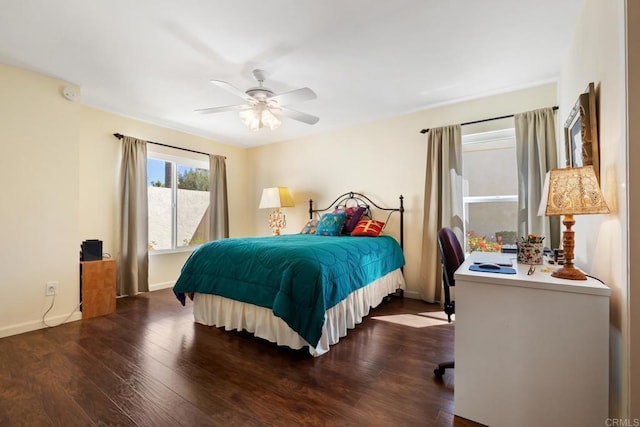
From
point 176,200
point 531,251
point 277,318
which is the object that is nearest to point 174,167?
point 176,200

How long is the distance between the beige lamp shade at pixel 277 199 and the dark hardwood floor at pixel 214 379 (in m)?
2.26

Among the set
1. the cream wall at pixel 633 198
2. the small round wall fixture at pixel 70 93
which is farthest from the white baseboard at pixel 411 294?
the small round wall fixture at pixel 70 93

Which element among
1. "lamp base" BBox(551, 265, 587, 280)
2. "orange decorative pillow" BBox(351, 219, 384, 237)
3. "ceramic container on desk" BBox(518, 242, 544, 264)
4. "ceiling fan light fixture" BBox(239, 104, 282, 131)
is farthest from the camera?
"orange decorative pillow" BBox(351, 219, 384, 237)

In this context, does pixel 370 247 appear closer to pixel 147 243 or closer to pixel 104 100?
pixel 147 243

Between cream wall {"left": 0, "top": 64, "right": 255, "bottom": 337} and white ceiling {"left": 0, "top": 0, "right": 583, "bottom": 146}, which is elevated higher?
white ceiling {"left": 0, "top": 0, "right": 583, "bottom": 146}

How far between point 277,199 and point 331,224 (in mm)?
1247

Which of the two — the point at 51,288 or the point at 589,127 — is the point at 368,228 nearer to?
the point at 589,127

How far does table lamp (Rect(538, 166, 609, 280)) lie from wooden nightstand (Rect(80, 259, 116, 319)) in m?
4.00

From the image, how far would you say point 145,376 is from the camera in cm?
188

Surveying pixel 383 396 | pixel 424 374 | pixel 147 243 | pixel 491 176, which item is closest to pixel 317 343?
pixel 383 396

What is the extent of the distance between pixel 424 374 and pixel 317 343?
2.48 ft

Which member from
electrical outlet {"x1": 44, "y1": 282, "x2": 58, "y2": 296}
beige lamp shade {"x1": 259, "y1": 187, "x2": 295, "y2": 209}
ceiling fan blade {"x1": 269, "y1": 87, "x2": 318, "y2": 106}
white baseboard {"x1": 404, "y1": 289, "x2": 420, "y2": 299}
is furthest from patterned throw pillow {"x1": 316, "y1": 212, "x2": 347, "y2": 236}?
electrical outlet {"x1": 44, "y1": 282, "x2": 58, "y2": 296}

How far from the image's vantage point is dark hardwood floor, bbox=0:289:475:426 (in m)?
1.50

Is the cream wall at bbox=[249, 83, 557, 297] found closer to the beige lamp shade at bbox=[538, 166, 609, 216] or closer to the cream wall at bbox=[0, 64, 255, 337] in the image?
the beige lamp shade at bbox=[538, 166, 609, 216]
